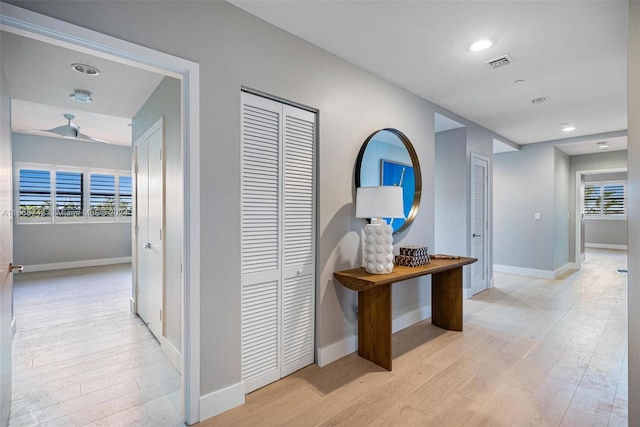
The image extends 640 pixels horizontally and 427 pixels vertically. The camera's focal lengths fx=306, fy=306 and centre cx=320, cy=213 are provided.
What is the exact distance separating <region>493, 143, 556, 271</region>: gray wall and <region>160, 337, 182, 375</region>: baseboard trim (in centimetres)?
599

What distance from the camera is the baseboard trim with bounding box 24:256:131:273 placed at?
5745 millimetres

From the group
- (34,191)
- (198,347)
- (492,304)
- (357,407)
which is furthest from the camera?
(34,191)

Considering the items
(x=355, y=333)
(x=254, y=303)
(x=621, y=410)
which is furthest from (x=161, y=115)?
(x=621, y=410)

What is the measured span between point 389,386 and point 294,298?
0.89 m

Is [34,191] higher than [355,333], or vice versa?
[34,191]

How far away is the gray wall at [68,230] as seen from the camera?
18.6 ft

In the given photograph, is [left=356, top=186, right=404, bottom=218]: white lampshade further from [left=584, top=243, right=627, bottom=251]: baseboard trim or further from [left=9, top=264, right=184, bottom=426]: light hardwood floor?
[left=584, top=243, right=627, bottom=251]: baseboard trim

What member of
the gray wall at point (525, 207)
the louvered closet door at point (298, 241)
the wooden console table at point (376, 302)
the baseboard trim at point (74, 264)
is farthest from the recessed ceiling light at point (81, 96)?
the gray wall at point (525, 207)

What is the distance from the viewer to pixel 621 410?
186cm

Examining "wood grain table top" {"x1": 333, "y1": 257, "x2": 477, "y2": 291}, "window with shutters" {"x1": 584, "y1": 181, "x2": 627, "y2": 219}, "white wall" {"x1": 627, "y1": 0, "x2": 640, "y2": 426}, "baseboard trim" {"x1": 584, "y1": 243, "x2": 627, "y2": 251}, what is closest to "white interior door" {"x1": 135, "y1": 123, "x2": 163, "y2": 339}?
"wood grain table top" {"x1": 333, "y1": 257, "x2": 477, "y2": 291}

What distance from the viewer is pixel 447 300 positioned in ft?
10.4

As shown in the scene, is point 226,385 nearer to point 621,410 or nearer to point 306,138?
point 306,138

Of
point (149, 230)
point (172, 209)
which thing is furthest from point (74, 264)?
point (172, 209)

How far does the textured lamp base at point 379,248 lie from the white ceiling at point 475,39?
1423 mm
